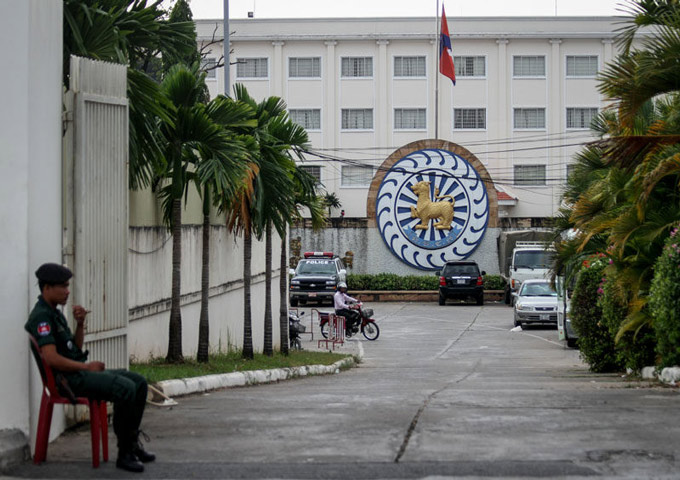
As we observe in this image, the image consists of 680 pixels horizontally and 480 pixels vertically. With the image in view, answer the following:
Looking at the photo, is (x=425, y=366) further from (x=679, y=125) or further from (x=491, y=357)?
(x=679, y=125)

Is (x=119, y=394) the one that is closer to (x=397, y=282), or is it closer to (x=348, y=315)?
(x=348, y=315)

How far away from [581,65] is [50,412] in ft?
169

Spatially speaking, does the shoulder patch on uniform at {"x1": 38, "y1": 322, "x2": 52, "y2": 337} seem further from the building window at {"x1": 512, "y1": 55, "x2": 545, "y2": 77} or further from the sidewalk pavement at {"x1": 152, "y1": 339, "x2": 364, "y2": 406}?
the building window at {"x1": 512, "y1": 55, "x2": 545, "y2": 77}

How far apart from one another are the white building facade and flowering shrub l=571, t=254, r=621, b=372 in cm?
3578

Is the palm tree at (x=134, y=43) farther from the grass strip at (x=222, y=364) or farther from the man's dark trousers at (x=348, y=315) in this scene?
the man's dark trousers at (x=348, y=315)

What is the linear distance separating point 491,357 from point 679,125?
9.86m

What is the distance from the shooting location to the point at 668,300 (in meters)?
12.6

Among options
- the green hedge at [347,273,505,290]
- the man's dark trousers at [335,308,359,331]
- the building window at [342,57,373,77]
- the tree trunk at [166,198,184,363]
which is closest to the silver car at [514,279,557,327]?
the man's dark trousers at [335,308,359,331]

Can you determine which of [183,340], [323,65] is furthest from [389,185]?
[183,340]

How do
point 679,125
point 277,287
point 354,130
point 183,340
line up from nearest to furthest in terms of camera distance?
point 679,125 < point 183,340 < point 277,287 < point 354,130

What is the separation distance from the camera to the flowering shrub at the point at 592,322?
58.6 ft

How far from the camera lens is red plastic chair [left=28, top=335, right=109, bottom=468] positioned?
21.7ft

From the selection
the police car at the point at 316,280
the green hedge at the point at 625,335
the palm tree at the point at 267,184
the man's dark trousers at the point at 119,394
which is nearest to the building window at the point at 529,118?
the police car at the point at 316,280

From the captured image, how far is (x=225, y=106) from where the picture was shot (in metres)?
14.9
